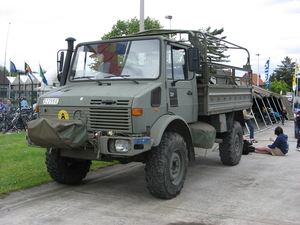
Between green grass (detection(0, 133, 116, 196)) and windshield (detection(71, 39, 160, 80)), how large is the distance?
2103 mm

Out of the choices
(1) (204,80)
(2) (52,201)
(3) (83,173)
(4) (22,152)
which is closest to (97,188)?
(3) (83,173)

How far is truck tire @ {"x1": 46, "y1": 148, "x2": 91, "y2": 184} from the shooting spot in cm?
612

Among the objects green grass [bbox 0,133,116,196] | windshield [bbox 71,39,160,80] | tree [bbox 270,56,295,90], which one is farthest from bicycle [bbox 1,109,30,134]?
tree [bbox 270,56,295,90]

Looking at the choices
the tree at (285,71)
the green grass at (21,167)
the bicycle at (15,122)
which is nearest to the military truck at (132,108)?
the green grass at (21,167)

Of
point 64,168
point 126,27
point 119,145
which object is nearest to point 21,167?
point 64,168

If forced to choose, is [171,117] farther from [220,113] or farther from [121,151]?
[220,113]

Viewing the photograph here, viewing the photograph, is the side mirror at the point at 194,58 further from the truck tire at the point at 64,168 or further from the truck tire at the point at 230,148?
the truck tire at the point at 230,148

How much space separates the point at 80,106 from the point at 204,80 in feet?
9.51

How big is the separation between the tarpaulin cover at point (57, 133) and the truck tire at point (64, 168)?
0.88 m

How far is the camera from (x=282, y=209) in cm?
526

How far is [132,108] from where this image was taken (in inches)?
197

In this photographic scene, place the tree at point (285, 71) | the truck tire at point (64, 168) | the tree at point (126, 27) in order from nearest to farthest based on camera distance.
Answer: the truck tire at point (64, 168)
the tree at point (126, 27)
the tree at point (285, 71)

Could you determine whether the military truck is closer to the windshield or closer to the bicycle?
the windshield

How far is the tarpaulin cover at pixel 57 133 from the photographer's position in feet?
16.3
